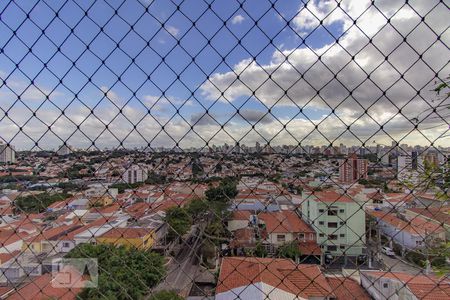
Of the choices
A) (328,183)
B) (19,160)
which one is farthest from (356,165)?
(19,160)

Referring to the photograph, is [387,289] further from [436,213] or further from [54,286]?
[54,286]

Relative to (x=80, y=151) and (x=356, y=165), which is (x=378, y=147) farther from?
(x=80, y=151)

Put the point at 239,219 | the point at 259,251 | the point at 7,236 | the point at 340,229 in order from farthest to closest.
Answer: the point at 239,219, the point at 259,251, the point at 7,236, the point at 340,229

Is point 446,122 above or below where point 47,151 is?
above

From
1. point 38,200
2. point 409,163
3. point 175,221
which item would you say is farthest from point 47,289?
point 409,163

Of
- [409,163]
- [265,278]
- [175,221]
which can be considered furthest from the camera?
[265,278]

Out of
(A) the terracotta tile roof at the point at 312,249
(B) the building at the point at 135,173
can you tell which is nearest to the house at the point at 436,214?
(A) the terracotta tile roof at the point at 312,249

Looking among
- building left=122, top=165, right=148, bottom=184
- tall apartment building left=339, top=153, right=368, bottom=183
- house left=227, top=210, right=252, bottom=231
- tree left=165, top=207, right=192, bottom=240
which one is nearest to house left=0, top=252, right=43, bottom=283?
building left=122, top=165, right=148, bottom=184
